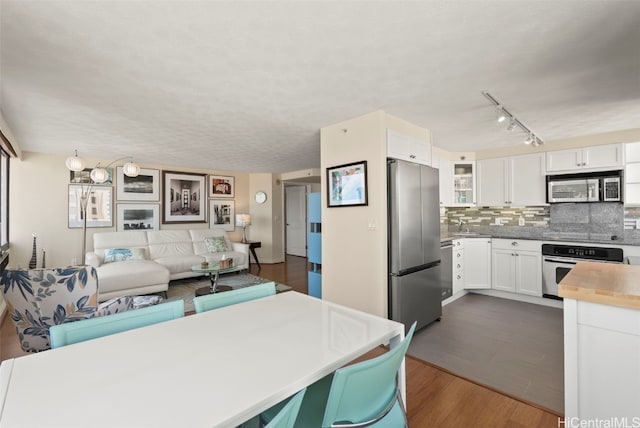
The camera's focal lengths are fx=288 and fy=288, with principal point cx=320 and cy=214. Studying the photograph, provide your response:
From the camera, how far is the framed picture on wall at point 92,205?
5074mm

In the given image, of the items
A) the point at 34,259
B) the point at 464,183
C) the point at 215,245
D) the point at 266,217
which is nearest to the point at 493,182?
the point at 464,183

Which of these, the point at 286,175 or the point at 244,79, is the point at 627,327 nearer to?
the point at 244,79

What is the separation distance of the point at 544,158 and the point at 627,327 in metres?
3.63

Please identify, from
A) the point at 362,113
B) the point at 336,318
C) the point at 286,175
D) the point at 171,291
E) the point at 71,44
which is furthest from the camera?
the point at 286,175

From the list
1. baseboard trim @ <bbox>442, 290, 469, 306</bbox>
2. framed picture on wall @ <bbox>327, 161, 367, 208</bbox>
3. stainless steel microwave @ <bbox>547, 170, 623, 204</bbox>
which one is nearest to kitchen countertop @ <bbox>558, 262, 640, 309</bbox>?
framed picture on wall @ <bbox>327, 161, 367, 208</bbox>

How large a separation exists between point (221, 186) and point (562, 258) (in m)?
6.36

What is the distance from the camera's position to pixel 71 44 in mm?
1746

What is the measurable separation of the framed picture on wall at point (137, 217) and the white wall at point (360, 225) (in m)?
4.16

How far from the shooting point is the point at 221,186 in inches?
267

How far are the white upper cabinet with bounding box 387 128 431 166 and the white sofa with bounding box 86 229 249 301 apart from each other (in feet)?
12.7

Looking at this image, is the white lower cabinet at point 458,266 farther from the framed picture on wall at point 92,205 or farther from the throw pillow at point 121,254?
the framed picture on wall at point 92,205

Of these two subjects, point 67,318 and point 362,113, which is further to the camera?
point 362,113

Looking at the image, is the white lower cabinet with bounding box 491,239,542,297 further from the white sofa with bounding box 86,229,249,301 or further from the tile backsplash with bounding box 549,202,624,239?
the white sofa with bounding box 86,229,249,301

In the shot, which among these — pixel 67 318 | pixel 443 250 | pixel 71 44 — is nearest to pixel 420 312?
pixel 443 250
